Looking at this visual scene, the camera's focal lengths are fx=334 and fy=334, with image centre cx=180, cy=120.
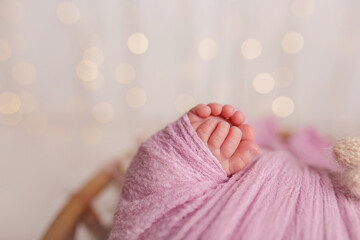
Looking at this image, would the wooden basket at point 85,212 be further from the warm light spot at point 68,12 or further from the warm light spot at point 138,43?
the warm light spot at point 68,12

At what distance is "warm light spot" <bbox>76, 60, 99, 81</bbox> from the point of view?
1482mm

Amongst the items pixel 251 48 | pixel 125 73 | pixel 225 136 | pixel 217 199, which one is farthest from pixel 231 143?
pixel 125 73

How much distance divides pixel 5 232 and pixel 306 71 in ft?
4.33

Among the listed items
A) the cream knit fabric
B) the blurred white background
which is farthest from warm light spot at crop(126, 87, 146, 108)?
the cream knit fabric

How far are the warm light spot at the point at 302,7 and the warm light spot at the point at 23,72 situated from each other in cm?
114

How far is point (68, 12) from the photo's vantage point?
140 cm

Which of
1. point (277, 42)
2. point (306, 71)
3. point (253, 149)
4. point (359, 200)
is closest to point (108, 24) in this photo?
point (277, 42)

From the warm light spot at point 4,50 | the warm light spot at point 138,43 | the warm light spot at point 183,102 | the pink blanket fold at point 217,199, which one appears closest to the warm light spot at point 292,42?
the warm light spot at point 183,102

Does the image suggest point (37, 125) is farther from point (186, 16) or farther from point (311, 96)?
point (311, 96)

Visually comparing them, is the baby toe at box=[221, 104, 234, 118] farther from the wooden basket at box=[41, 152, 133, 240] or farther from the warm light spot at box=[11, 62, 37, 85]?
the warm light spot at box=[11, 62, 37, 85]

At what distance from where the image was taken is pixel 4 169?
1.44 meters

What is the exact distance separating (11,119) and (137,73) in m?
0.65

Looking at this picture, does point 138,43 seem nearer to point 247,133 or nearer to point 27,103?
point 27,103

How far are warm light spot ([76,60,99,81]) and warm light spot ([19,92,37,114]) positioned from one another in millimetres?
261
